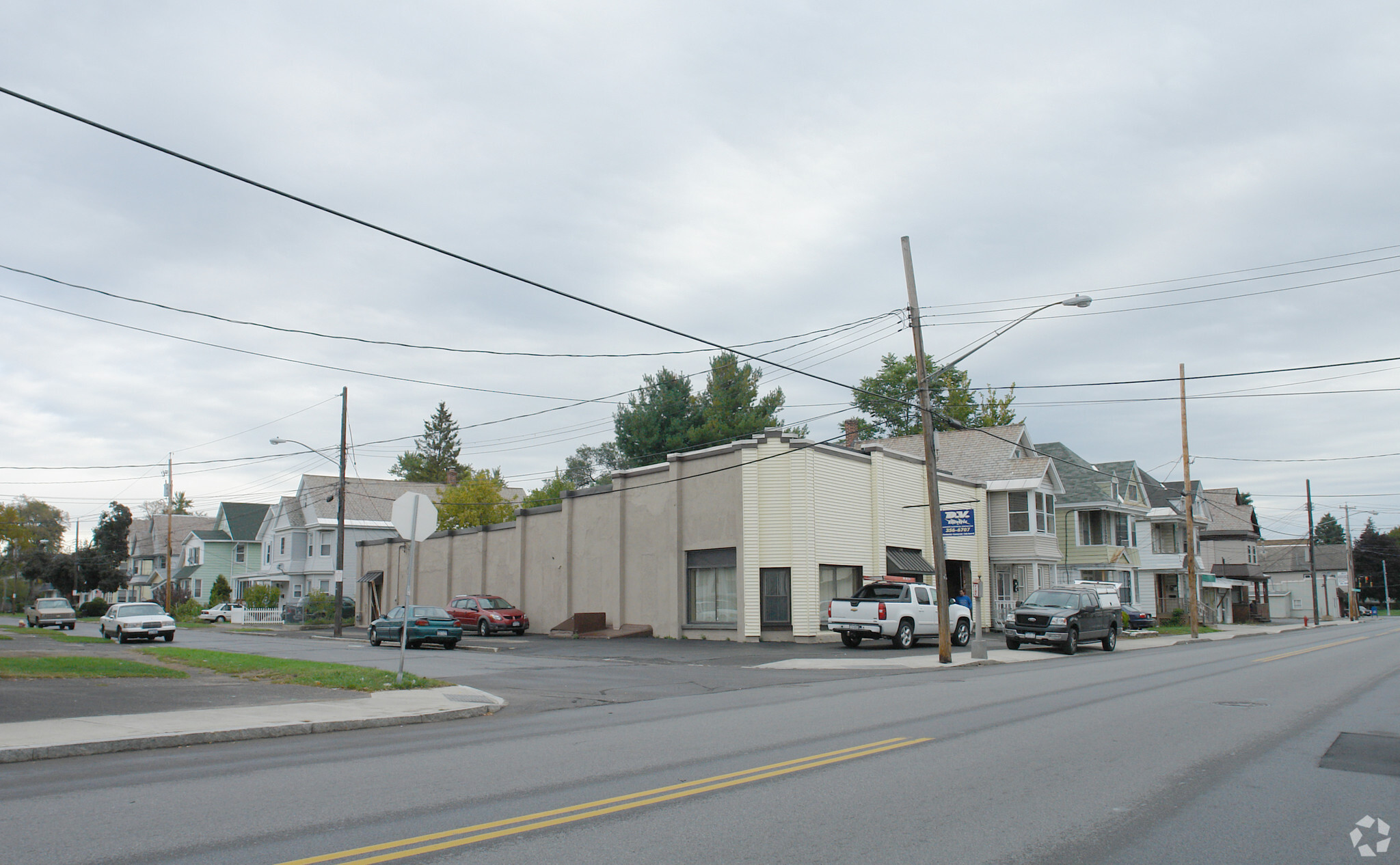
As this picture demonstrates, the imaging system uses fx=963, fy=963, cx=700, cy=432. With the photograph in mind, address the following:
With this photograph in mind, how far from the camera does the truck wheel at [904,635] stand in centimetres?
2789

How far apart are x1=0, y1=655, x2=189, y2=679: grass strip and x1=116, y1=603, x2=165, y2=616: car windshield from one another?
1635 centimetres

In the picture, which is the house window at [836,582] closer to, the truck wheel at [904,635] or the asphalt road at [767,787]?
the truck wheel at [904,635]

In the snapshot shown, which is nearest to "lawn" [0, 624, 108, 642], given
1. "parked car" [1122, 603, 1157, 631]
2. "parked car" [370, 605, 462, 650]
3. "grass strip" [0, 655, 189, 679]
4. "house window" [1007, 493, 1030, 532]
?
"parked car" [370, 605, 462, 650]

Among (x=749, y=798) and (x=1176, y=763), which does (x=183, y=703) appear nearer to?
(x=749, y=798)

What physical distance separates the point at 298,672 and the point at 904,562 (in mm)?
22389

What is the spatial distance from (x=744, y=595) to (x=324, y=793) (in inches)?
930

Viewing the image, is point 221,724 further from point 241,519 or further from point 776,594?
point 241,519

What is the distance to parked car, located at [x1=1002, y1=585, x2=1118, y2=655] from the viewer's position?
28.0m

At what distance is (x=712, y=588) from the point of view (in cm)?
3247

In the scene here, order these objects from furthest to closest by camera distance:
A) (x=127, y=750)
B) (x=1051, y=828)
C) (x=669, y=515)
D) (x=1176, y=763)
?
(x=669, y=515) < (x=127, y=750) < (x=1176, y=763) < (x=1051, y=828)

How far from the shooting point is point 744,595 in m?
30.8

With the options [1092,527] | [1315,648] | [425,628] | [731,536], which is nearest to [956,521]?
[731,536]

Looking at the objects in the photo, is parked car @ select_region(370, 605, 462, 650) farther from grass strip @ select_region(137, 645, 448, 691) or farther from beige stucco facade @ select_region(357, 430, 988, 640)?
beige stucco facade @ select_region(357, 430, 988, 640)

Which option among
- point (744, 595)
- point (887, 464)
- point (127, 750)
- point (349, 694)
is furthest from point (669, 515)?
point (127, 750)
